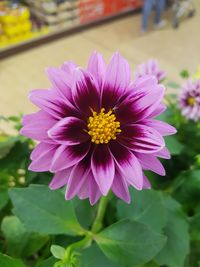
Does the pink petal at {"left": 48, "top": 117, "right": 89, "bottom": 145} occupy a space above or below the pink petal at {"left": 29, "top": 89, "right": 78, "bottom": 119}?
below

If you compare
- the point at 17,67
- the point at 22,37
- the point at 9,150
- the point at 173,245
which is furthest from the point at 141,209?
the point at 22,37

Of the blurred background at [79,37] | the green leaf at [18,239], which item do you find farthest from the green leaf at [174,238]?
the blurred background at [79,37]

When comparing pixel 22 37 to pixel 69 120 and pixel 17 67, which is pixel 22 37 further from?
pixel 69 120

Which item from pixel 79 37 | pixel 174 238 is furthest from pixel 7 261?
pixel 79 37

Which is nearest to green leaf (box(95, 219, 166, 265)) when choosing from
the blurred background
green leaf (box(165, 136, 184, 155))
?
green leaf (box(165, 136, 184, 155))

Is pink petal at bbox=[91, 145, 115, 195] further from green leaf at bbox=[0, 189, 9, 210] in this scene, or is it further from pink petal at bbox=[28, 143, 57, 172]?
green leaf at bbox=[0, 189, 9, 210]

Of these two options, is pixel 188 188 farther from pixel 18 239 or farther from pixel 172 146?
pixel 18 239

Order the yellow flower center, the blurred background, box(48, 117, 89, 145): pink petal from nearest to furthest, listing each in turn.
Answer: box(48, 117, 89, 145): pink petal → the yellow flower center → the blurred background

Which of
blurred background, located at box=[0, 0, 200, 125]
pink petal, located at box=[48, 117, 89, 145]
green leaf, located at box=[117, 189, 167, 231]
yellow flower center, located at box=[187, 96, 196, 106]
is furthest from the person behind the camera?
blurred background, located at box=[0, 0, 200, 125]
